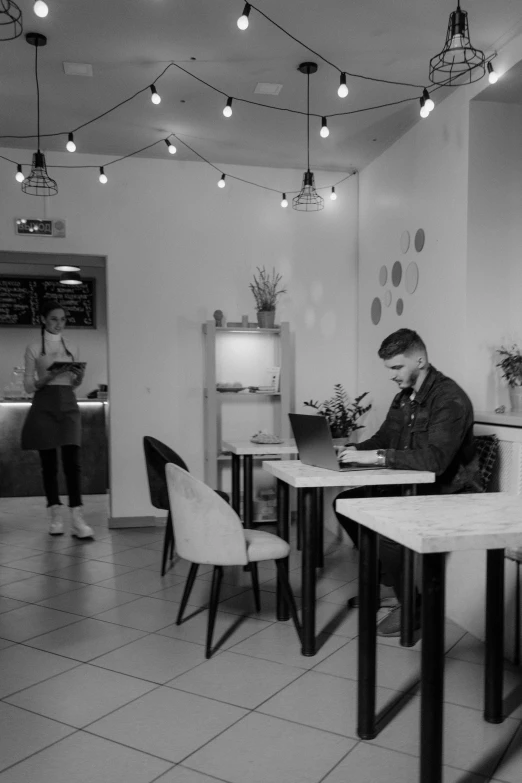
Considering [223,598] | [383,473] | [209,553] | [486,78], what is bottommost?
[223,598]

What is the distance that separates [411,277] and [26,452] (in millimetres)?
4269

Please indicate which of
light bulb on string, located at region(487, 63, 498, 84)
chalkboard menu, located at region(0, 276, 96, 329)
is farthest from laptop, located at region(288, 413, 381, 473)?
chalkboard menu, located at region(0, 276, 96, 329)

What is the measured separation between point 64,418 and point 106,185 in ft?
6.59

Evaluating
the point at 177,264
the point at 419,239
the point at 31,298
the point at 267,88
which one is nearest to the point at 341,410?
the point at 419,239

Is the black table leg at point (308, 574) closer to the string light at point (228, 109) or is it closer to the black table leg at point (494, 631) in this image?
the black table leg at point (494, 631)

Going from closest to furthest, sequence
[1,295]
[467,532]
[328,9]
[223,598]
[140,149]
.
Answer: [467,532]
[328,9]
[223,598]
[140,149]
[1,295]

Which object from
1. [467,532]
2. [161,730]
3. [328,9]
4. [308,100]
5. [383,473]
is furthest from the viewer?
[308,100]

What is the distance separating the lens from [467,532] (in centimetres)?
175

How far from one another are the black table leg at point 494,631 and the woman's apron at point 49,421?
367cm

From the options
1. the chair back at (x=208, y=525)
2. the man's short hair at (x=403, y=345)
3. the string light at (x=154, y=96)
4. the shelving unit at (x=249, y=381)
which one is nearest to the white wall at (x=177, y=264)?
the shelving unit at (x=249, y=381)

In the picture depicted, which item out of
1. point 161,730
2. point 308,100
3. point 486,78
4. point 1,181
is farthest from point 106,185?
point 161,730

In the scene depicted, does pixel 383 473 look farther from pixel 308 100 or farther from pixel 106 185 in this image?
pixel 106 185

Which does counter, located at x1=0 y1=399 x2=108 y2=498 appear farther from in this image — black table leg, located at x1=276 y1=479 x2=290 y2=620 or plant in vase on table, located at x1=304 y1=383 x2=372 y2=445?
black table leg, located at x1=276 y1=479 x2=290 y2=620

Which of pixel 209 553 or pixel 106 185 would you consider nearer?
pixel 209 553
